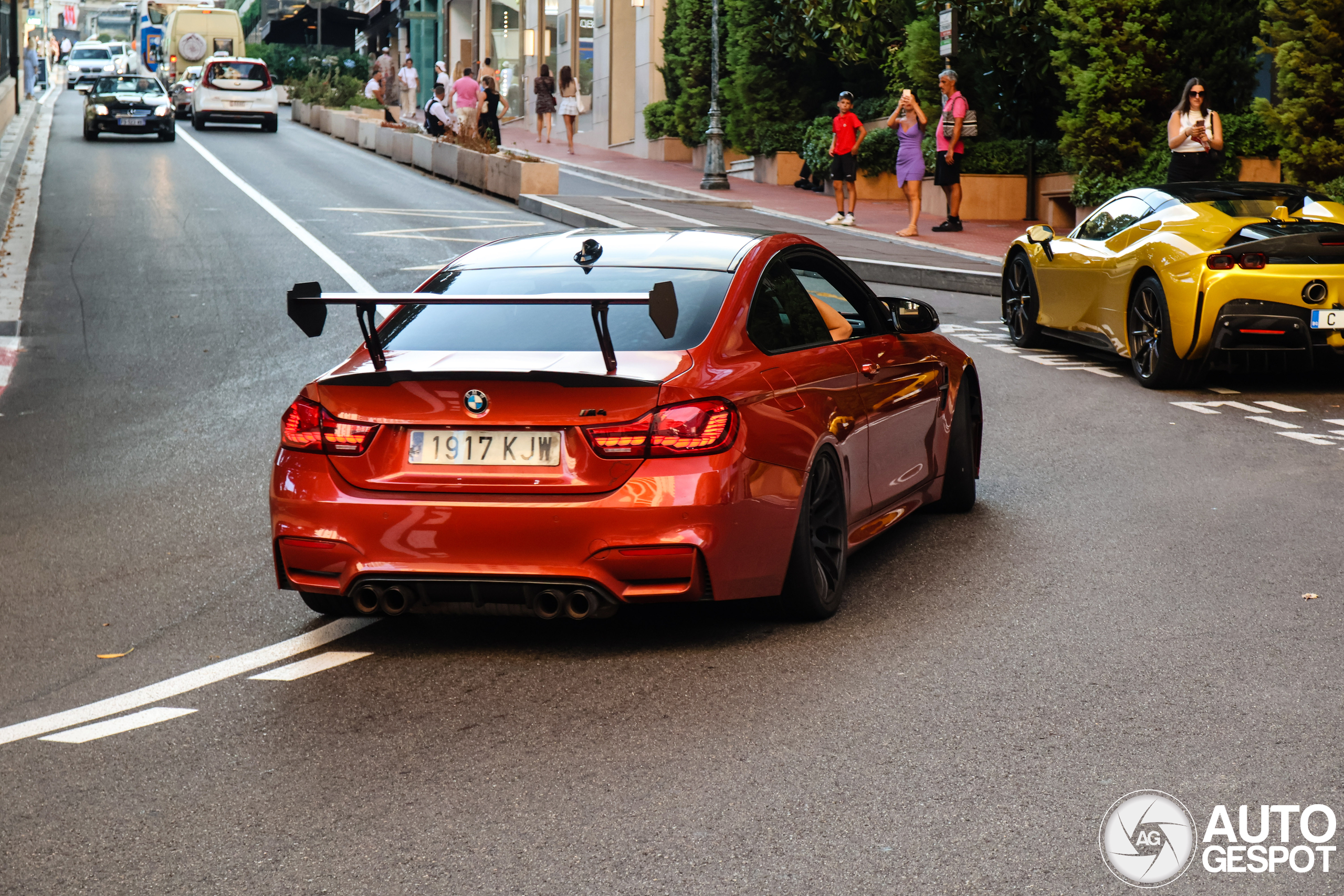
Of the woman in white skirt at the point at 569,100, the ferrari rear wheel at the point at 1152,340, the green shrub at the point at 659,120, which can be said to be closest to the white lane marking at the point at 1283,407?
the ferrari rear wheel at the point at 1152,340

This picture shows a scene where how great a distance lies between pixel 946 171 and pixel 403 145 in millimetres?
16467

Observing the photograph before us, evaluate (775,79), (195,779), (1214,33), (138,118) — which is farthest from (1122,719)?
(138,118)

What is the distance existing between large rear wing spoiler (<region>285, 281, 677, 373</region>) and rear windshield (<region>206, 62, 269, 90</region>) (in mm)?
40290

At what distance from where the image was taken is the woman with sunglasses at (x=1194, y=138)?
1784 centimetres

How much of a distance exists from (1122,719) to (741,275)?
2.10m

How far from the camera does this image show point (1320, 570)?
6629 mm

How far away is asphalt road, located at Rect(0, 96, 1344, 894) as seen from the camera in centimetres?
393

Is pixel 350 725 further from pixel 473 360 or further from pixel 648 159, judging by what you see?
pixel 648 159

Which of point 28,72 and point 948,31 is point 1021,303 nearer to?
point 948,31

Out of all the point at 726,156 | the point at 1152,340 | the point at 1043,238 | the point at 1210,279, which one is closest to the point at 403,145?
the point at 726,156

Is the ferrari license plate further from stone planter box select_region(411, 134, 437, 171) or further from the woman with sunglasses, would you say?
stone planter box select_region(411, 134, 437, 171)

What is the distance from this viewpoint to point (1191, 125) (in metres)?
17.9

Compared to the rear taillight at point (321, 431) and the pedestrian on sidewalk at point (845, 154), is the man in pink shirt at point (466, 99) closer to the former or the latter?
the pedestrian on sidewalk at point (845, 154)

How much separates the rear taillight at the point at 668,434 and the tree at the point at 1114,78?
18422 millimetres
